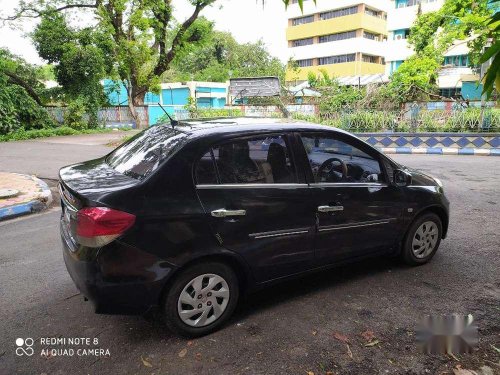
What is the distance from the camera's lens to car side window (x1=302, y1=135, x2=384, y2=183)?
3.49 m

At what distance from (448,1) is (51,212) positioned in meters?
20.6

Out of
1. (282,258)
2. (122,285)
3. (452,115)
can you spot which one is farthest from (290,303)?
(452,115)

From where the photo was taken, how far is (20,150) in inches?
607

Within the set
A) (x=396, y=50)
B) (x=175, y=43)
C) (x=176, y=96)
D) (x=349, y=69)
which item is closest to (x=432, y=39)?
(x=175, y=43)

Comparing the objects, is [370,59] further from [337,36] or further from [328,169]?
[328,169]

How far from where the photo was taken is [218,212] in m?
2.89

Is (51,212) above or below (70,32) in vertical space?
below

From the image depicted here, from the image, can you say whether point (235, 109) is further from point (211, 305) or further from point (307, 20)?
point (307, 20)

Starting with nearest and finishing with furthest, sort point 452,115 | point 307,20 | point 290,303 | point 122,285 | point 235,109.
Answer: point 122,285
point 290,303
point 452,115
point 235,109
point 307,20
